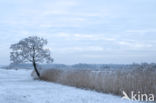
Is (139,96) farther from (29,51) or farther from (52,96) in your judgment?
(29,51)

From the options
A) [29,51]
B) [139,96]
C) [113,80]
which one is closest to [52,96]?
[113,80]

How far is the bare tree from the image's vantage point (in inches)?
1233

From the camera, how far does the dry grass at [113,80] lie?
39.7 ft

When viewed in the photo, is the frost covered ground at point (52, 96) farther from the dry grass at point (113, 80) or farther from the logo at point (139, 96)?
the dry grass at point (113, 80)

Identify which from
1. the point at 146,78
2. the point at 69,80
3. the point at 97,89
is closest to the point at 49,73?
the point at 69,80

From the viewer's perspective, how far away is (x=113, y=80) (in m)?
15.1

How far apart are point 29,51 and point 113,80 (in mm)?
18435

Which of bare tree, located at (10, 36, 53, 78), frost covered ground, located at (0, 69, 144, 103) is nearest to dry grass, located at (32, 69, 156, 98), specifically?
frost covered ground, located at (0, 69, 144, 103)

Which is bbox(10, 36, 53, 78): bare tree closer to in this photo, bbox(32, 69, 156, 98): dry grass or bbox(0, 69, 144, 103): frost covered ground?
bbox(32, 69, 156, 98): dry grass

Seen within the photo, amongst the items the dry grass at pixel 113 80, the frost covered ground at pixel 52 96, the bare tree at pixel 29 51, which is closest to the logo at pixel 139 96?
the dry grass at pixel 113 80

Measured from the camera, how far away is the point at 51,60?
3278 centimetres

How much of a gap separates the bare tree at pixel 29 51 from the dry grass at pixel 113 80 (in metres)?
9.24

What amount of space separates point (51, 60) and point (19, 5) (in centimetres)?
1633

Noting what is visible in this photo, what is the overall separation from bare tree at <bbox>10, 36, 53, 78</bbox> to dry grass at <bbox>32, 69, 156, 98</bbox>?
30.3ft
